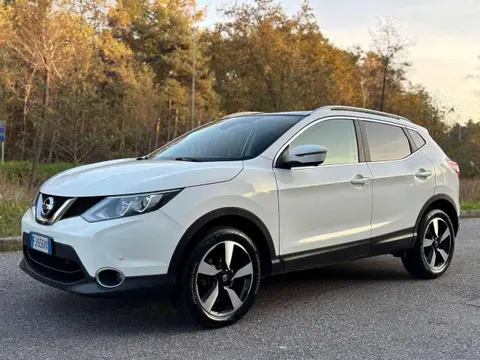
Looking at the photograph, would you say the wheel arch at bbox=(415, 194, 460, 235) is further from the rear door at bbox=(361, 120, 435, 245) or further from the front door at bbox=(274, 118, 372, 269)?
the front door at bbox=(274, 118, 372, 269)

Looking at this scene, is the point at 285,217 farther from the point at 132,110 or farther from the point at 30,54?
the point at 132,110

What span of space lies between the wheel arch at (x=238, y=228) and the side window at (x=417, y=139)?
7.89 ft

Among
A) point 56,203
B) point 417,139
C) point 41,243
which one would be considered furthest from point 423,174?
point 41,243

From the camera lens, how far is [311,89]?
26922 mm

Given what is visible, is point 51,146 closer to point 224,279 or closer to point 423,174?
point 423,174

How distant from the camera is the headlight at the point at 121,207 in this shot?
346 centimetres

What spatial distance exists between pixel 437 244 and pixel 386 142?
131 centimetres

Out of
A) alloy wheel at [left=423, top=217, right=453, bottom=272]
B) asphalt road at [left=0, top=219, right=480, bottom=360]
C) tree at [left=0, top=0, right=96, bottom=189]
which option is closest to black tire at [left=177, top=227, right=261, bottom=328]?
asphalt road at [left=0, top=219, right=480, bottom=360]

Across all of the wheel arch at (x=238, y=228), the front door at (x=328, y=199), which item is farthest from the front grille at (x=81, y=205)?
the front door at (x=328, y=199)

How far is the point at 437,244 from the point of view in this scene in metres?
5.62

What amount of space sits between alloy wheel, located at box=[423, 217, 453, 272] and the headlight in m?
3.21

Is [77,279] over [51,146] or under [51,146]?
over

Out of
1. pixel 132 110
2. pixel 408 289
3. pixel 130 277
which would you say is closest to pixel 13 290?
pixel 130 277

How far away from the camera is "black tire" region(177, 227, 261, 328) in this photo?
12.1 ft
